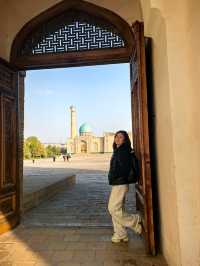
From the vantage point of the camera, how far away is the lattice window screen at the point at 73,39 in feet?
15.2

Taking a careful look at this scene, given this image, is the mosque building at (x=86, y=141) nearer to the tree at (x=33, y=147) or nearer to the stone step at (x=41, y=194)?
the tree at (x=33, y=147)

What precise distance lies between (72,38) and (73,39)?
0.03m

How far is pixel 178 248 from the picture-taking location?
100 inches

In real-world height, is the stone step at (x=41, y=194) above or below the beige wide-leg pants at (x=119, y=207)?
below

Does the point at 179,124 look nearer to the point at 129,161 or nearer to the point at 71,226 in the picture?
the point at 129,161

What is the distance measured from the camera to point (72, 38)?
186 inches

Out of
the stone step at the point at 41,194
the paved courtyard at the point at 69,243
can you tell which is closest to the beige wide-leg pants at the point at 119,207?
the paved courtyard at the point at 69,243

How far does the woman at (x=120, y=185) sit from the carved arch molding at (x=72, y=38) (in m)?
1.55

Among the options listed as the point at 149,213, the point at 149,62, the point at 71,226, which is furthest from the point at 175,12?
the point at 71,226

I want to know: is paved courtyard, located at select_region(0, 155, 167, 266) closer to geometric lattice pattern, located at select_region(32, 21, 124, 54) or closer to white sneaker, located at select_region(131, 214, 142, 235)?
white sneaker, located at select_region(131, 214, 142, 235)

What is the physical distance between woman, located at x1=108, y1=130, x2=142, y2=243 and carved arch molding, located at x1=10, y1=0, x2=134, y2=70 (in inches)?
60.8

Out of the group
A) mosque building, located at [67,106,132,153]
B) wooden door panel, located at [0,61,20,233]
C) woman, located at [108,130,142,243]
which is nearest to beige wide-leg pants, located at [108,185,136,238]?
woman, located at [108,130,142,243]

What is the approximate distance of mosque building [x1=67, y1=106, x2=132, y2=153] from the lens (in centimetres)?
5350

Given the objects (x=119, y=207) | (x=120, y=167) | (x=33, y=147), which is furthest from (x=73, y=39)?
(x=33, y=147)
